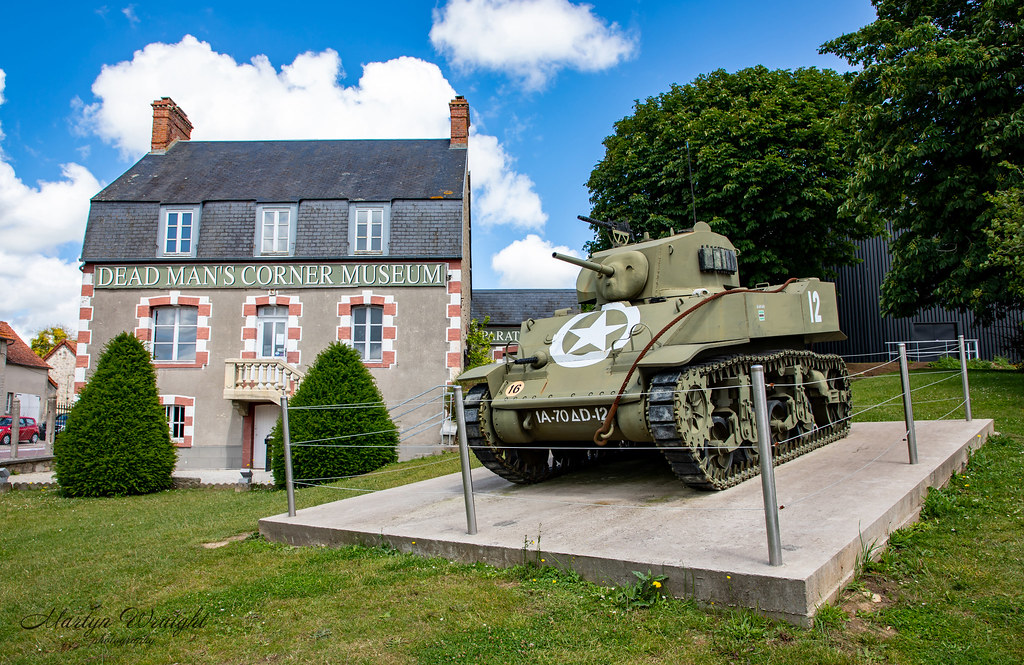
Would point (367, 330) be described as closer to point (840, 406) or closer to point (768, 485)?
point (840, 406)

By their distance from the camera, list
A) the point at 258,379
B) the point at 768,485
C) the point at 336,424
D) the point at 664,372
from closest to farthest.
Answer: the point at 768,485 → the point at 664,372 → the point at 336,424 → the point at 258,379

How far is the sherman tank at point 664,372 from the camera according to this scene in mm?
7027

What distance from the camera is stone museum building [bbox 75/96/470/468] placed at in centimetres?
1958

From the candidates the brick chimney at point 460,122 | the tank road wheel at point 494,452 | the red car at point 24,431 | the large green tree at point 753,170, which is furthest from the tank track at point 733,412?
the red car at point 24,431

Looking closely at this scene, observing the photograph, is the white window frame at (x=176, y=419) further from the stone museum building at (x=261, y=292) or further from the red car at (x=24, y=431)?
the red car at (x=24, y=431)

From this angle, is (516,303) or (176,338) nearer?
(176,338)

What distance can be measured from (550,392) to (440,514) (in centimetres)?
167

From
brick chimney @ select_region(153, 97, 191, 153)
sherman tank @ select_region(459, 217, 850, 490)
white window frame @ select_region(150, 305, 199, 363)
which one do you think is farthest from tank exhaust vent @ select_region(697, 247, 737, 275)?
brick chimney @ select_region(153, 97, 191, 153)

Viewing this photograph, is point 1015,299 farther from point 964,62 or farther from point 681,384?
point 681,384

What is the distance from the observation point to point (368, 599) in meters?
4.90

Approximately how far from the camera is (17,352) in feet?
118

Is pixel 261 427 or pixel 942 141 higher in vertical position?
pixel 942 141

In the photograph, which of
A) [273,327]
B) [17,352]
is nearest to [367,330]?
[273,327]

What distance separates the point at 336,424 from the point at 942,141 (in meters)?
12.7
